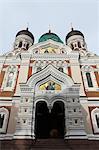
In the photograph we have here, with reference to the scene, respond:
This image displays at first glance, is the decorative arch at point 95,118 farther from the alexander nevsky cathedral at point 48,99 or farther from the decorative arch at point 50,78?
the decorative arch at point 50,78

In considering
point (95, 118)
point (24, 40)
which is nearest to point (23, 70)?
point (95, 118)

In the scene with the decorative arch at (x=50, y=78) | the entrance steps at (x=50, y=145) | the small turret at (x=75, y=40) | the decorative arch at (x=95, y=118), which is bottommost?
the entrance steps at (x=50, y=145)

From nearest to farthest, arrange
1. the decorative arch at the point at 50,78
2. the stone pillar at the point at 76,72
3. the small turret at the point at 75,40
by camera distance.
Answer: the decorative arch at the point at 50,78 → the stone pillar at the point at 76,72 → the small turret at the point at 75,40

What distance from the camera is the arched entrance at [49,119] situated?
1359cm

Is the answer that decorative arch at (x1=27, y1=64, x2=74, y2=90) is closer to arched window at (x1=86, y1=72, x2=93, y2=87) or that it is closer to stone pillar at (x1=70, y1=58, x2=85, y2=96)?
stone pillar at (x1=70, y1=58, x2=85, y2=96)

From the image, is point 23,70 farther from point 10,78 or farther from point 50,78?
point 50,78

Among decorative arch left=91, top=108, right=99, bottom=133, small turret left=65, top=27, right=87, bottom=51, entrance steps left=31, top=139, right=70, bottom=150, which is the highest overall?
small turret left=65, top=27, right=87, bottom=51

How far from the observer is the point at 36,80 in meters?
14.9

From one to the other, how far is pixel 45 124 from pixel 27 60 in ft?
17.6

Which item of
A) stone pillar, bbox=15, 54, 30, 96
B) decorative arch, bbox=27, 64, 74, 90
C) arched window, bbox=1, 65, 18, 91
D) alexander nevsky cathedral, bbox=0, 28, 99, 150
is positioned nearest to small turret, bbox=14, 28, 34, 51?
stone pillar, bbox=15, 54, 30, 96

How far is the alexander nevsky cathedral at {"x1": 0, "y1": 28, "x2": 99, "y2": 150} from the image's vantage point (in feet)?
40.0

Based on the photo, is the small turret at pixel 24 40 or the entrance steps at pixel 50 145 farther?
the small turret at pixel 24 40

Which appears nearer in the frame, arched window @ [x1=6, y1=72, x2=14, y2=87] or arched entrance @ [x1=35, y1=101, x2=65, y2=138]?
arched entrance @ [x1=35, y1=101, x2=65, y2=138]

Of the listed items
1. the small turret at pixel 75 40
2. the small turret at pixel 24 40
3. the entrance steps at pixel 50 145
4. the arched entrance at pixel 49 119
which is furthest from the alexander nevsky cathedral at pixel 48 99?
the small turret at pixel 24 40
